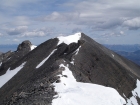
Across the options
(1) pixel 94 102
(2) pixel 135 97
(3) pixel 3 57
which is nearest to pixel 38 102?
(1) pixel 94 102

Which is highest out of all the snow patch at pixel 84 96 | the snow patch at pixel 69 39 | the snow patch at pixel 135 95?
the snow patch at pixel 69 39

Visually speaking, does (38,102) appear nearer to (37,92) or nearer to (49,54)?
(37,92)

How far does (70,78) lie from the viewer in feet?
124

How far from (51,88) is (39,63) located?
41.6 m

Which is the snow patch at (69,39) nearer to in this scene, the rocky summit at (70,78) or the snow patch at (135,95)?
the rocky summit at (70,78)

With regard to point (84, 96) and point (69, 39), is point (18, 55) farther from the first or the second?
point (84, 96)

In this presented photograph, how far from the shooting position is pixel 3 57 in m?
118

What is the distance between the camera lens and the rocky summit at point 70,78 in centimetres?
2742

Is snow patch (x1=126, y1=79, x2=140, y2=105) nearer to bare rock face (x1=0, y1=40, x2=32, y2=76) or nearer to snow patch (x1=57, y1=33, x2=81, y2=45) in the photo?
snow patch (x1=57, y1=33, x2=81, y2=45)

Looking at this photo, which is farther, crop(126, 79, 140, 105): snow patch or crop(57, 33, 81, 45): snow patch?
crop(57, 33, 81, 45): snow patch

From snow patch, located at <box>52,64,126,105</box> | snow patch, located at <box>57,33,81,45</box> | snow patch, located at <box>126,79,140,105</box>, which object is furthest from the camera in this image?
snow patch, located at <box>57,33,81,45</box>

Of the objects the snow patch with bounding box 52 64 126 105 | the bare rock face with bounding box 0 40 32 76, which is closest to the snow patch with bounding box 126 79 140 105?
the snow patch with bounding box 52 64 126 105

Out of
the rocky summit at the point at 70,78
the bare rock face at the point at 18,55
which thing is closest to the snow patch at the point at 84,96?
the rocky summit at the point at 70,78

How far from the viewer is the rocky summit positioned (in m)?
27.4
